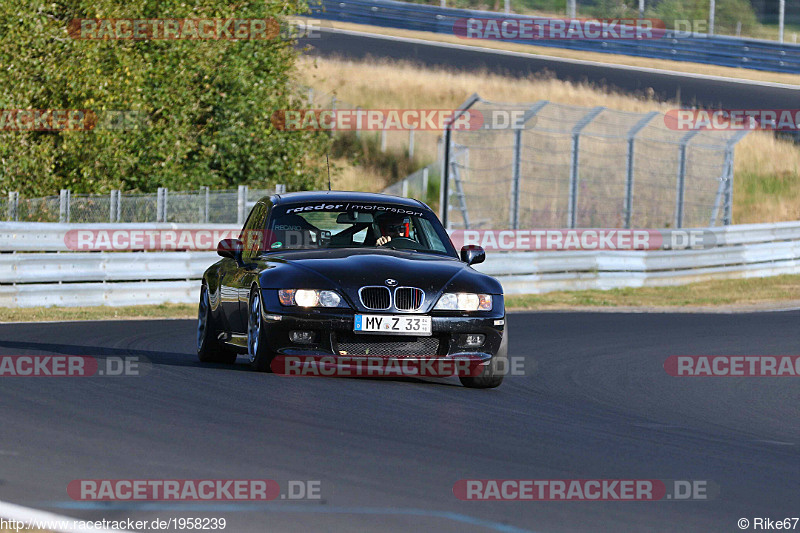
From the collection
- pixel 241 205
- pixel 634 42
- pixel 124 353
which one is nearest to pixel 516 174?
pixel 241 205

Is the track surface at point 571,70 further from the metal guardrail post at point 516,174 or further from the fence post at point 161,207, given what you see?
the fence post at point 161,207

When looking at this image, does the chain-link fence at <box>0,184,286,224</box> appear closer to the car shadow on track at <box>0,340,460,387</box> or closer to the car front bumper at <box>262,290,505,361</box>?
the car shadow on track at <box>0,340,460,387</box>

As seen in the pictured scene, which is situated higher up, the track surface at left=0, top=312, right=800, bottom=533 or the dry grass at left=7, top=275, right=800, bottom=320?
the track surface at left=0, top=312, right=800, bottom=533

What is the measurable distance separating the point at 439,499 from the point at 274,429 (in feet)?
6.55

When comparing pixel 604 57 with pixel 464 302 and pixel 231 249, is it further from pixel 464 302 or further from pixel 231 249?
pixel 464 302

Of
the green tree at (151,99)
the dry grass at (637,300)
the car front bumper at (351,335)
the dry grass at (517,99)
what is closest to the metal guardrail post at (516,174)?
the dry grass at (637,300)

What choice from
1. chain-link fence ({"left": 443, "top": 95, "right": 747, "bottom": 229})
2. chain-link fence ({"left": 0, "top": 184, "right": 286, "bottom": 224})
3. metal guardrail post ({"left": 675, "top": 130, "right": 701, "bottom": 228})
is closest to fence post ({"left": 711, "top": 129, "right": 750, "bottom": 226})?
chain-link fence ({"left": 443, "top": 95, "right": 747, "bottom": 229})

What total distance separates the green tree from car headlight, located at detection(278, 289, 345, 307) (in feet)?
52.6

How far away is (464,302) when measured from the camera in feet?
32.3

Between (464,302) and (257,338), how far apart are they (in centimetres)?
154

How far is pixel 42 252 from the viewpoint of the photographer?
19.1 meters

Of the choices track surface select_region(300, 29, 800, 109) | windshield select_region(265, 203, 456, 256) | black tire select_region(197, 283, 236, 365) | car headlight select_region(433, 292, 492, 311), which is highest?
track surface select_region(300, 29, 800, 109)

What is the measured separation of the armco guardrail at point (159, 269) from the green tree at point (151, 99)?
18.7ft

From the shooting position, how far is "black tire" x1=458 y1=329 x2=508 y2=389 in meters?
10.2
